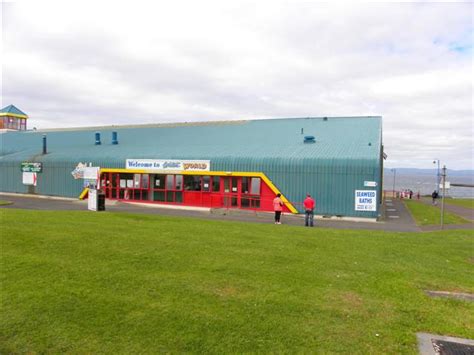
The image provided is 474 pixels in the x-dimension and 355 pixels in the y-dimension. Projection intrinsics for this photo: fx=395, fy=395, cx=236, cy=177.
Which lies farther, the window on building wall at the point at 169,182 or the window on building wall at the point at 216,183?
the window on building wall at the point at 169,182

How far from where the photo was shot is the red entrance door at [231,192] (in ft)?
88.8

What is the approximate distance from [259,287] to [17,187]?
3588 cm

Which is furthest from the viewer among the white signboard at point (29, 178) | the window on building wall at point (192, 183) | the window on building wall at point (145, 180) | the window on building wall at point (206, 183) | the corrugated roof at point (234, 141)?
the white signboard at point (29, 178)

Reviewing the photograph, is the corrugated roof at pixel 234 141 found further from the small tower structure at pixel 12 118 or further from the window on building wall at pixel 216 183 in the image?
the small tower structure at pixel 12 118

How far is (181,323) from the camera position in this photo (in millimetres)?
5688

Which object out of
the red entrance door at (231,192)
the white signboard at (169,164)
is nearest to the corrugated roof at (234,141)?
the white signboard at (169,164)

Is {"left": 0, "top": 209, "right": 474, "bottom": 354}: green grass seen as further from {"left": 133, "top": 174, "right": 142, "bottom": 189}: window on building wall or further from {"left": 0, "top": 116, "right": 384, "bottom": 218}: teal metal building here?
{"left": 133, "top": 174, "right": 142, "bottom": 189}: window on building wall

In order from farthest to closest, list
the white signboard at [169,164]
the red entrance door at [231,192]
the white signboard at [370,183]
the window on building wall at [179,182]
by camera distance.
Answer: the window on building wall at [179,182], the white signboard at [169,164], the red entrance door at [231,192], the white signboard at [370,183]

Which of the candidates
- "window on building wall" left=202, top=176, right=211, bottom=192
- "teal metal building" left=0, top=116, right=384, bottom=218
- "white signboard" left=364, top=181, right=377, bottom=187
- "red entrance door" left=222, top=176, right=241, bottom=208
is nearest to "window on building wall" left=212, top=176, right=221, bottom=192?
"teal metal building" left=0, top=116, right=384, bottom=218

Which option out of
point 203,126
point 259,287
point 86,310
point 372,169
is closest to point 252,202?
point 372,169

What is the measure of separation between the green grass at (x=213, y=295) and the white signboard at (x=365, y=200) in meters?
11.6

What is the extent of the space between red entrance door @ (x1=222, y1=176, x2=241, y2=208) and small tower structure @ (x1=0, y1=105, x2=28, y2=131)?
40472 millimetres

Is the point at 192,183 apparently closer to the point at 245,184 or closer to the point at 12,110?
the point at 245,184

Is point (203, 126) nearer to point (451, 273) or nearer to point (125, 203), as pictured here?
point (125, 203)
